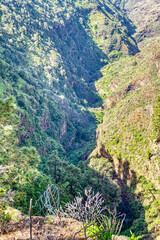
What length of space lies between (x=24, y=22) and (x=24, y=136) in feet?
241

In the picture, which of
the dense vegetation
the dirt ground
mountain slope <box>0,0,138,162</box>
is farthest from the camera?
mountain slope <box>0,0,138,162</box>

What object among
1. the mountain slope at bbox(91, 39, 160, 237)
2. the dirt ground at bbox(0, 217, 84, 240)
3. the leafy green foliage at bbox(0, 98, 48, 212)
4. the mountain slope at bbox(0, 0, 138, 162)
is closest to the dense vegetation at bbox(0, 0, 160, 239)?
the leafy green foliage at bbox(0, 98, 48, 212)

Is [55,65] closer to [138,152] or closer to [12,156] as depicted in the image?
[138,152]

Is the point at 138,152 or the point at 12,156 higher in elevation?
the point at 138,152

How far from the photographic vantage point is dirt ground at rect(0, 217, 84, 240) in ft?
17.2

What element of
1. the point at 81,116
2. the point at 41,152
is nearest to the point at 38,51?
the point at 81,116

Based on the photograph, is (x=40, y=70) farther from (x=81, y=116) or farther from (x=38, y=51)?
(x=81, y=116)

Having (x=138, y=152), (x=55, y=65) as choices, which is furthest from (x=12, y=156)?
(x=55, y=65)

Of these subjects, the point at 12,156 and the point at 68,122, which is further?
the point at 68,122

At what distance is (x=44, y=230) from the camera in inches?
218

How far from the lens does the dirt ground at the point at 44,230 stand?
5.24 m

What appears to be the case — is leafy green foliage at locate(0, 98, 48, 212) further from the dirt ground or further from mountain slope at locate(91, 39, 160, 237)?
mountain slope at locate(91, 39, 160, 237)

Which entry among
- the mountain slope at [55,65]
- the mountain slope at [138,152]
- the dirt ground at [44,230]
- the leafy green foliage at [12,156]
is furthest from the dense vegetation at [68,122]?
the dirt ground at [44,230]

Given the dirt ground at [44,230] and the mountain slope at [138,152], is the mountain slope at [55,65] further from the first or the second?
the dirt ground at [44,230]
